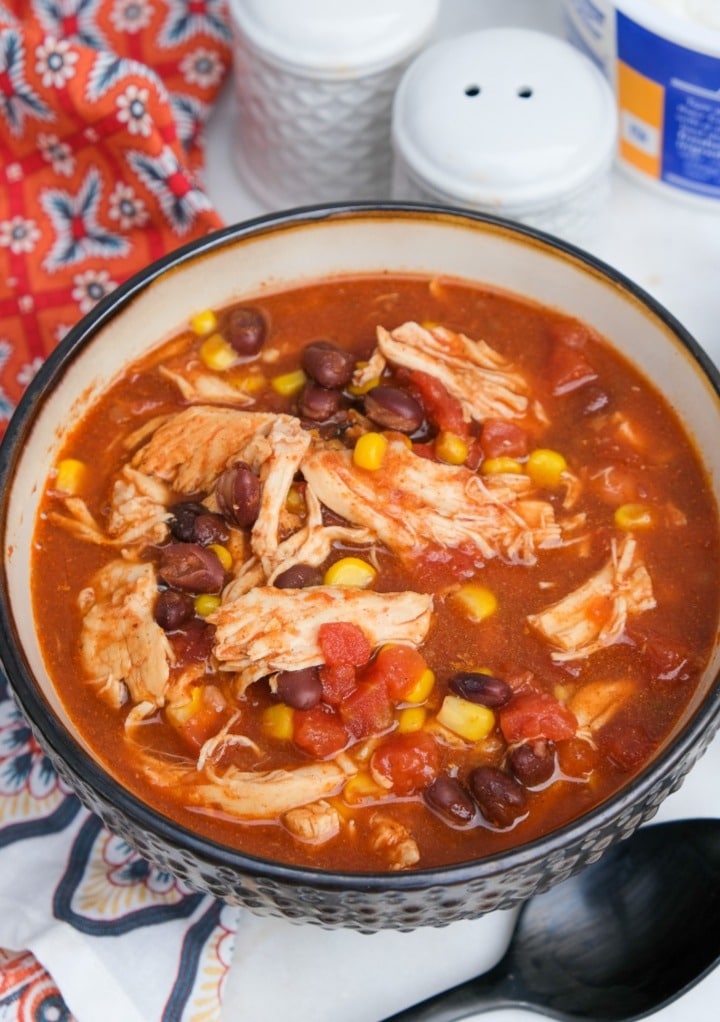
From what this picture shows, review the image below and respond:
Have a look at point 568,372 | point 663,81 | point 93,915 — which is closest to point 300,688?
point 93,915

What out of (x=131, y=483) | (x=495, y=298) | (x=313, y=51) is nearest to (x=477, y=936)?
(x=131, y=483)

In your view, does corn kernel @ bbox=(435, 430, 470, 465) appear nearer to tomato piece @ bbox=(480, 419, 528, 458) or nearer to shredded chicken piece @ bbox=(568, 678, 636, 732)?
tomato piece @ bbox=(480, 419, 528, 458)

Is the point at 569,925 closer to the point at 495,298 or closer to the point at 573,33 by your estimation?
the point at 495,298

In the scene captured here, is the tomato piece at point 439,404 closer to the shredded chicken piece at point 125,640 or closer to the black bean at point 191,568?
the black bean at point 191,568

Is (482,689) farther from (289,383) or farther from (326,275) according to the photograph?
(326,275)

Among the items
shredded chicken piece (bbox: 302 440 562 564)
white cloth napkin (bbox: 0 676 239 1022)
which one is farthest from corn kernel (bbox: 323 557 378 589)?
white cloth napkin (bbox: 0 676 239 1022)
